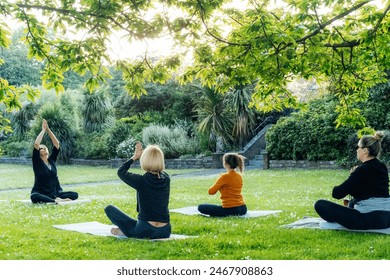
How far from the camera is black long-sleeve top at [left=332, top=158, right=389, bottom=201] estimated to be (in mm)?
7035

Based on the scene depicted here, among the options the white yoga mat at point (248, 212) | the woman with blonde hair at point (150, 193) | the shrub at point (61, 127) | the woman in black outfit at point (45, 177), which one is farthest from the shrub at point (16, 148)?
the woman with blonde hair at point (150, 193)

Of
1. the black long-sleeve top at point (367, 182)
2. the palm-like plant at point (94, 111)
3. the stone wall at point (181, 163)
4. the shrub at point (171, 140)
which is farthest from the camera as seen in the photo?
the palm-like plant at point (94, 111)

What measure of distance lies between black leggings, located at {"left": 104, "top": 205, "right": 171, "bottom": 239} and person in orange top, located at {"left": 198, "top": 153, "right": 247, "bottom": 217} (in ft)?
6.38

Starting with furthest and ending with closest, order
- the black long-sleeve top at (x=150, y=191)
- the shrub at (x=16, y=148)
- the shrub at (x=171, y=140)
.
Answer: the shrub at (x=16, y=148) < the shrub at (x=171, y=140) < the black long-sleeve top at (x=150, y=191)

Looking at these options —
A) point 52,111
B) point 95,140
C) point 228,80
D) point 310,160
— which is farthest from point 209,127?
point 228,80

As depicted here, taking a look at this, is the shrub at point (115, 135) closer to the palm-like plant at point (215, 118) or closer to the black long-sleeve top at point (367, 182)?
the palm-like plant at point (215, 118)

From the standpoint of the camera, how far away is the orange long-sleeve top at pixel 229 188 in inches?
348

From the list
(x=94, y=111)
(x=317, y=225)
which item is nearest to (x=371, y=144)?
(x=317, y=225)

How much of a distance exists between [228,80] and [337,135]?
11128 mm

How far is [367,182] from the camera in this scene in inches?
279

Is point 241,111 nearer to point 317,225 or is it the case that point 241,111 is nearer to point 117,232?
point 317,225

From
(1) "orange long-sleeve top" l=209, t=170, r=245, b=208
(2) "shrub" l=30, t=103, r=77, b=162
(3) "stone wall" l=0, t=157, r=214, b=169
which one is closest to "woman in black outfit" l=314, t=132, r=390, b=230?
(1) "orange long-sleeve top" l=209, t=170, r=245, b=208

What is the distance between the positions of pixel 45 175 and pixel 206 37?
15.3 feet
